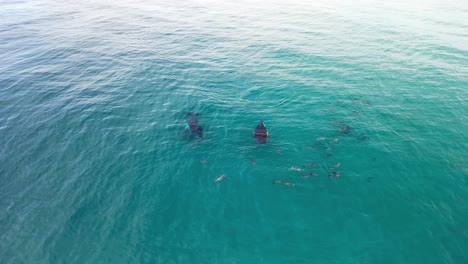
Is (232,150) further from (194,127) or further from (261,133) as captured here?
(194,127)

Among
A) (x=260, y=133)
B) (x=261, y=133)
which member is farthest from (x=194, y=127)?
(x=261, y=133)

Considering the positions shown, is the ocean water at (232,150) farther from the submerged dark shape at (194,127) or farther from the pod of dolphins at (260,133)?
the submerged dark shape at (194,127)

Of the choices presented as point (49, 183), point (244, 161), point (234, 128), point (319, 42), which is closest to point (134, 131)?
point (49, 183)

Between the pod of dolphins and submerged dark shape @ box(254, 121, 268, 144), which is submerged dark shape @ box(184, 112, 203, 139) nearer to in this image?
the pod of dolphins

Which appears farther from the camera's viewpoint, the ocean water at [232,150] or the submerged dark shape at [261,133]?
the submerged dark shape at [261,133]

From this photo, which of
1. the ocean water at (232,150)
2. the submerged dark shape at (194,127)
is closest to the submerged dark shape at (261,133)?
the ocean water at (232,150)

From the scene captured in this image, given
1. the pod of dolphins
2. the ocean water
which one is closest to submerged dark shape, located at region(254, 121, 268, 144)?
the pod of dolphins
